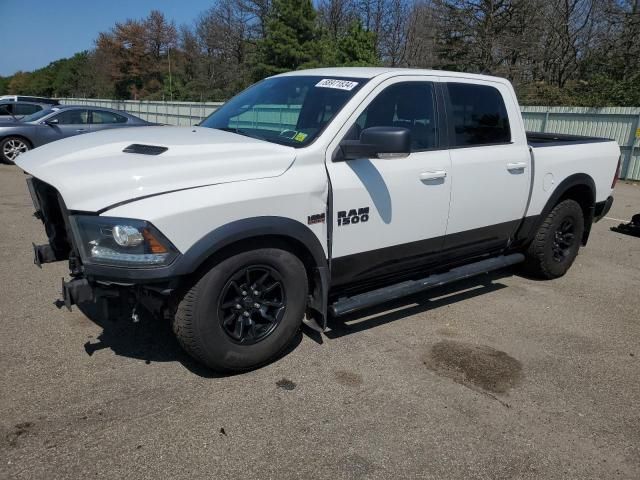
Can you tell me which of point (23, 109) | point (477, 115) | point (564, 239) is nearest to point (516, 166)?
point (477, 115)

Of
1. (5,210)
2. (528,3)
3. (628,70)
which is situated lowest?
(5,210)

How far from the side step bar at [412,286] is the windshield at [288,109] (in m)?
1.14

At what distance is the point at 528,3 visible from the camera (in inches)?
1105

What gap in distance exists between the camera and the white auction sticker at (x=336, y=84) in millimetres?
3693

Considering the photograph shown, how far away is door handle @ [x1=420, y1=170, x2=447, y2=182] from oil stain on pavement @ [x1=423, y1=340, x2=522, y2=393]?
1.25 m

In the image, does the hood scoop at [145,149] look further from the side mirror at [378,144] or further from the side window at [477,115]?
the side window at [477,115]

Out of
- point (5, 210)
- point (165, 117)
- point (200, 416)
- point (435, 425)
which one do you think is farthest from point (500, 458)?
point (165, 117)

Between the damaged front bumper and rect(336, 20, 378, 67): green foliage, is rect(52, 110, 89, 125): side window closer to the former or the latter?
the damaged front bumper

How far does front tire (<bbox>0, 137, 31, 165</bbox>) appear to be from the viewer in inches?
506

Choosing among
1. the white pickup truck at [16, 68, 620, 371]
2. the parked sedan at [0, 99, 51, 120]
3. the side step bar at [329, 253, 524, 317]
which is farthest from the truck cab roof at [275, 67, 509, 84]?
the parked sedan at [0, 99, 51, 120]

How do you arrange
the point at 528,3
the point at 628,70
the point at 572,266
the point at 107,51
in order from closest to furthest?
the point at 572,266 < the point at 628,70 < the point at 528,3 < the point at 107,51

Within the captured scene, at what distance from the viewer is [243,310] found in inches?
128

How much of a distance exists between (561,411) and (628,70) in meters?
25.6

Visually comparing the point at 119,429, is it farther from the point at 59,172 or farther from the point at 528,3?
the point at 528,3
